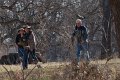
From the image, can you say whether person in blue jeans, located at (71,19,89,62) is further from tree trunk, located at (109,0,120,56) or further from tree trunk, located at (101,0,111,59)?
tree trunk, located at (109,0,120,56)

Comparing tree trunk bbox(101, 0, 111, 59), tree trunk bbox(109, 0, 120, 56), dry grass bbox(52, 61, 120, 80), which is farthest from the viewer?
tree trunk bbox(101, 0, 111, 59)

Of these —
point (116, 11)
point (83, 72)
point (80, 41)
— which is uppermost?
point (116, 11)

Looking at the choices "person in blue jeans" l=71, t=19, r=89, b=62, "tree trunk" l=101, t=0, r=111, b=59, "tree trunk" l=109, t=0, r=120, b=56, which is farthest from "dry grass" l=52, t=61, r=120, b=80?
"tree trunk" l=109, t=0, r=120, b=56

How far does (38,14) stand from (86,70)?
23.4 m

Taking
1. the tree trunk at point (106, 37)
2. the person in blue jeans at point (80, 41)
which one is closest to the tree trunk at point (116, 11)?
the tree trunk at point (106, 37)

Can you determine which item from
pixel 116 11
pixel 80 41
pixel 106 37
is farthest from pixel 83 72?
pixel 80 41

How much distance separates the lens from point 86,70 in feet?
24.7

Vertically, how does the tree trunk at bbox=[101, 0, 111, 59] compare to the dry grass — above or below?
below

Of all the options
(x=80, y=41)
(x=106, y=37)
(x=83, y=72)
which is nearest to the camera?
(x=83, y=72)

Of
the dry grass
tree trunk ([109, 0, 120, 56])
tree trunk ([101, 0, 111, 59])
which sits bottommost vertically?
tree trunk ([101, 0, 111, 59])

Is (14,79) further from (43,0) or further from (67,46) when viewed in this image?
(43,0)

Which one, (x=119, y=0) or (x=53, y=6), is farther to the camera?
(x=53, y=6)

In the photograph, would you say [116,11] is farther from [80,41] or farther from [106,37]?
[80,41]

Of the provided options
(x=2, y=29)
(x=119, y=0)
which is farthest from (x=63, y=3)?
(x=119, y=0)
